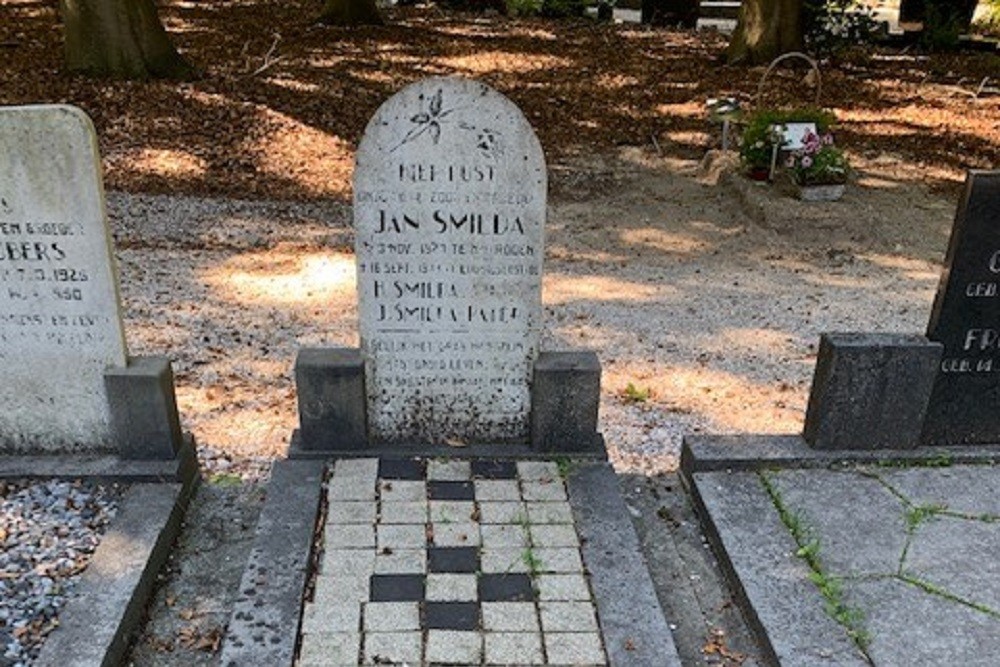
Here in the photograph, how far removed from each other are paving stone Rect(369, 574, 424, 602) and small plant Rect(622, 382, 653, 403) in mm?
2352

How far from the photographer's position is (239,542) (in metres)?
4.17

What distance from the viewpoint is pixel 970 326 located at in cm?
444

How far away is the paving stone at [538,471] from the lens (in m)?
4.42

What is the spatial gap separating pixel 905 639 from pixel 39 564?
326 cm

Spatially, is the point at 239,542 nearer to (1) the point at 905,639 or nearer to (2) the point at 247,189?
(1) the point at 905,639

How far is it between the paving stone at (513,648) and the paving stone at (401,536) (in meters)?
0.61

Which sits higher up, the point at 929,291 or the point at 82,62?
the point at 82,62

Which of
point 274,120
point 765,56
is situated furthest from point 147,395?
point 765,56

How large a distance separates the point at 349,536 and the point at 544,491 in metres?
0.90

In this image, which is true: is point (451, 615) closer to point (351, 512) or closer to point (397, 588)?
point (397, 588)

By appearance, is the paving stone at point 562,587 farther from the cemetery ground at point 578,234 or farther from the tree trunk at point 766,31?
the tree trunk at point 766,31

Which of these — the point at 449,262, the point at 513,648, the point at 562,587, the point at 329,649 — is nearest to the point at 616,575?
the point at 562,587

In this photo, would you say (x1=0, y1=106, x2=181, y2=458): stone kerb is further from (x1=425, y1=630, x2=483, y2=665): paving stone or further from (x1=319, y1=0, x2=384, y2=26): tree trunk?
(x1=319, y1=0, x2=384, y2=26): tree trunk

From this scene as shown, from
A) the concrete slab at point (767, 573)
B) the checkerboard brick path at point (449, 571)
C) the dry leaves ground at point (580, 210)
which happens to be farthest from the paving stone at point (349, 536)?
the concrete slab at point (767, 573)
